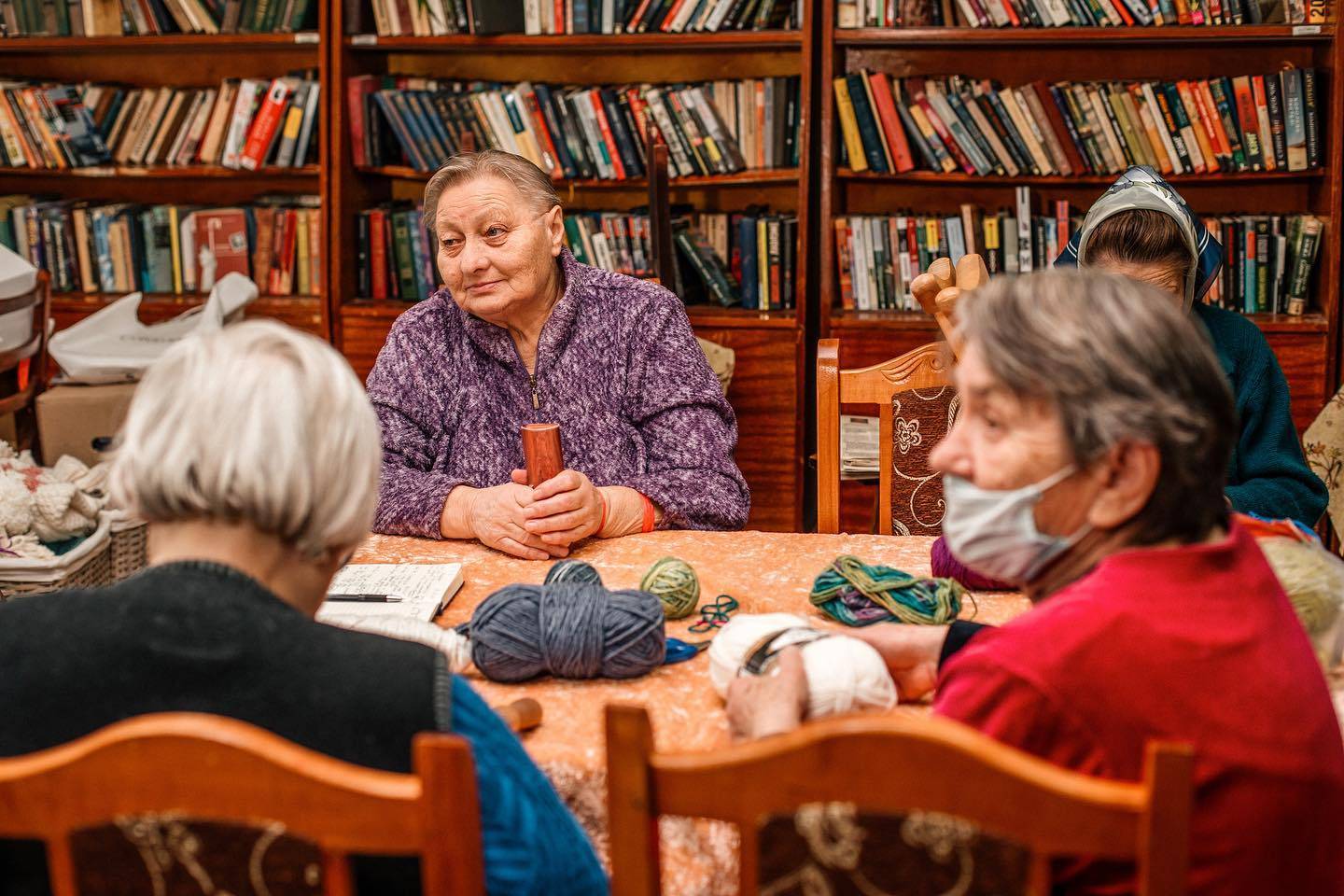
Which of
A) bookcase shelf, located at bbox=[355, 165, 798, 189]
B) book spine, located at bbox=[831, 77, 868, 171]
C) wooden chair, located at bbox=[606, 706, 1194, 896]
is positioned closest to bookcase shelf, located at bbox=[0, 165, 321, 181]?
bookcase shelf, located at bbox=[355, 165, 798, 189]

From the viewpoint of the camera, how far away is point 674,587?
1612 mm

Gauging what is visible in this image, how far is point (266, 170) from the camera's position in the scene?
381 centimetres

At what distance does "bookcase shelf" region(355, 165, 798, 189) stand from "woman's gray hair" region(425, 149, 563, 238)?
3.87 feet

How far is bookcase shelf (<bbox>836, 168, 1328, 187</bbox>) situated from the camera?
11.3 feet

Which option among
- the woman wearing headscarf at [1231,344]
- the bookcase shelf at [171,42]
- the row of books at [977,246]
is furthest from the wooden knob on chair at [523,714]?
the bookcase shelf at [171,42]

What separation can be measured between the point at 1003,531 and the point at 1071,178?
2.67 m

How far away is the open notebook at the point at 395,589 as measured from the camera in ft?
5.29

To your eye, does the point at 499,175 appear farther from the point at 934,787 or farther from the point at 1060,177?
the point at 1060,177

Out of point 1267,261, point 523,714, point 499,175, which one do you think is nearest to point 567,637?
point 523,714

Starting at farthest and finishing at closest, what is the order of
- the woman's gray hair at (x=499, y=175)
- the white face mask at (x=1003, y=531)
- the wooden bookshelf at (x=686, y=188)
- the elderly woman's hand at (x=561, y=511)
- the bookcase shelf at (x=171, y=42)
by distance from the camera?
the bookcase shelf at (x=171, y=42), the wooden bookshelf at (x=686, y=188), the woman's gray hair at (x=499, y=175), the elderly woman's hand at (x=561, y=511), the white face mask at (x=1003, y=531)

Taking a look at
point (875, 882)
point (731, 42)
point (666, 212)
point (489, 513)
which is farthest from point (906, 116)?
point (875, 882)

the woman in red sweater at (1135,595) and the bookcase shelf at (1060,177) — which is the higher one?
the bookcase shelf at (1060,177)

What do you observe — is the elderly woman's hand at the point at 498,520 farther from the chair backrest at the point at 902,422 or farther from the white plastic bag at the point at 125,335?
the white plastic bag at the point at 125,335

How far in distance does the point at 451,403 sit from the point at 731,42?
1.70m
